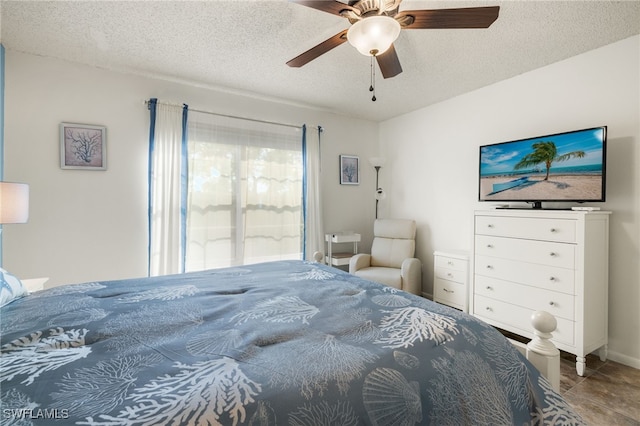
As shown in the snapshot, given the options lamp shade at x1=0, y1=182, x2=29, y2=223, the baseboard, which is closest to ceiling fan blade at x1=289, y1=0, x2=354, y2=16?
lamp shade at x1=0, y1=182, x2=29, y2=223

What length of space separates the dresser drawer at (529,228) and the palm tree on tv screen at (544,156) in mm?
512

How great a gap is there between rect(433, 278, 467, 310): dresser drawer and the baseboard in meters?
1.17

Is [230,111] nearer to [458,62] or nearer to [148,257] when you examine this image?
[148,257]

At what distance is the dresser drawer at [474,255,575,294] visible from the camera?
90.7 inches

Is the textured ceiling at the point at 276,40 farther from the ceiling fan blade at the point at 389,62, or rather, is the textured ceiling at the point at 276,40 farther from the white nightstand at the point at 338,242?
the white nightstand at the point at 338,242

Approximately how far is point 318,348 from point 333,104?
3555mm

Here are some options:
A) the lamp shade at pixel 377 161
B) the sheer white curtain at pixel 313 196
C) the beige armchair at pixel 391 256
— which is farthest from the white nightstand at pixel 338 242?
the lamp shade at pixel 377 161

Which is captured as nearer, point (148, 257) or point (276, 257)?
point (148, 257)

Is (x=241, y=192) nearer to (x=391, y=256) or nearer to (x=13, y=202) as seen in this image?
(x=13, y=202)

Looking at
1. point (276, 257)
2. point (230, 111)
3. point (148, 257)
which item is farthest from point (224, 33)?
point (276, 257)

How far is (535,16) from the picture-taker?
2.07 m

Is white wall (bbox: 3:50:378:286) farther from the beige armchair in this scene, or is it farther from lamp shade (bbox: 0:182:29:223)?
the beige armchair

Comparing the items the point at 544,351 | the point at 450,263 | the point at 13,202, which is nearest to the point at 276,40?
the point at 13,202

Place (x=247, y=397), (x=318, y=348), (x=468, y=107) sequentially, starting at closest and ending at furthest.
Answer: (x=247, y=397) < (x=318, y=348) < (x=468, y=107)
